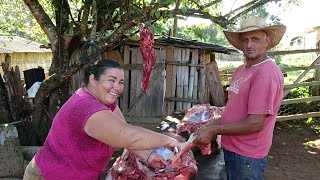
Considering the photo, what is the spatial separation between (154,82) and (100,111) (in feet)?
25.7

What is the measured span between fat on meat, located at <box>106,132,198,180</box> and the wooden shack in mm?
6522

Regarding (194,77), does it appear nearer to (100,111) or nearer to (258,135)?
(258,135)

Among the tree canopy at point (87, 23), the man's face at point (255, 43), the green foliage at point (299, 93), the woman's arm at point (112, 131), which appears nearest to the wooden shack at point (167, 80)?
the tree canopy at point (87, 23)

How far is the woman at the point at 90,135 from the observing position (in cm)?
211

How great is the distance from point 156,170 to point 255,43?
1.44 metres

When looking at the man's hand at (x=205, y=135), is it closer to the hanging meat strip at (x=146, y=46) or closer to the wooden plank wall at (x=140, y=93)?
the hanging meat strip at (x=146, y=46)

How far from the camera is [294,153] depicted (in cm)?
813

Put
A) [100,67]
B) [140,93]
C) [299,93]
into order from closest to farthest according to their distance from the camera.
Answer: [100,67] → [140,93] → [299,93]

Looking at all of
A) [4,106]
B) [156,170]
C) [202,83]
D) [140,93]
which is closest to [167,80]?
[140,93]

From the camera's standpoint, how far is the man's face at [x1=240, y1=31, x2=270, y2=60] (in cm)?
285

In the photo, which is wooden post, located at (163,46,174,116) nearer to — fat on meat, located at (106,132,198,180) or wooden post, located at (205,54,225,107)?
wooden post, located at (205,54,225,107)

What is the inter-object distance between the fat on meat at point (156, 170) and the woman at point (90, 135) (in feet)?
2.40

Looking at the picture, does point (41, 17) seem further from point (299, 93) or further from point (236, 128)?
point (299, 93)

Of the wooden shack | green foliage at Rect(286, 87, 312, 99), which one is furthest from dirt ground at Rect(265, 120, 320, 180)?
the wooden shack
